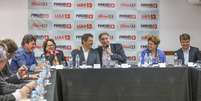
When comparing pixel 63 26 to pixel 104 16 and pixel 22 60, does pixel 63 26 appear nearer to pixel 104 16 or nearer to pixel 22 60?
pixel 104 16

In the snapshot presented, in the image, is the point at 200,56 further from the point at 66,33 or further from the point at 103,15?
the point at 66,33

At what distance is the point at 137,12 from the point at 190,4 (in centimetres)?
99

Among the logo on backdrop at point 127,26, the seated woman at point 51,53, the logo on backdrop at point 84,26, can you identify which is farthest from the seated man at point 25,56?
the logo on backdrop at point 127,26

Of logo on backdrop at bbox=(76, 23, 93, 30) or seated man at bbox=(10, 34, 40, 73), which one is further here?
logo on backdrop at bbox=(76, 23, 93, 30)

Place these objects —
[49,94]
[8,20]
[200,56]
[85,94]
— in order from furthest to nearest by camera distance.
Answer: [8,20] → [200,56] → [85,94] → [49,94]

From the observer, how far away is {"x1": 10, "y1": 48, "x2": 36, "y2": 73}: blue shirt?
5.22 meters

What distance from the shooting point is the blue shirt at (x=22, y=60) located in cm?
522

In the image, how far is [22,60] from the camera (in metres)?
5.34

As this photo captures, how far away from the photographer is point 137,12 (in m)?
7.21

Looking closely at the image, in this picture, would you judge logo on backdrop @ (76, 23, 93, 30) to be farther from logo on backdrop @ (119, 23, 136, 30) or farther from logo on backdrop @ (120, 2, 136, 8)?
logo on backdrop @ (120, 2, 136, 8)

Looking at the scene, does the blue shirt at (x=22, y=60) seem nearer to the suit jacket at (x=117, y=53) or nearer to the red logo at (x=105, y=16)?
the suit jacket at (x=117, y=53)

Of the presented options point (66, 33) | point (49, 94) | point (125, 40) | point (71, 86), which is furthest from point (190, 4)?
Result: point (49, 94)

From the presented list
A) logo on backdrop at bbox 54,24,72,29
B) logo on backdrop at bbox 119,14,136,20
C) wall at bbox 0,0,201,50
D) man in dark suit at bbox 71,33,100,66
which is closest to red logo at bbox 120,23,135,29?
logo on backdrop at bbox 119,14,136,20

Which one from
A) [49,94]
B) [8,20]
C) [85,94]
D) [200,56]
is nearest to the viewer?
[49,94]
